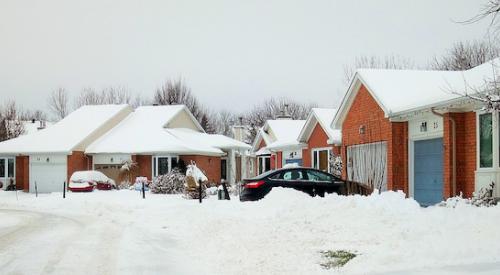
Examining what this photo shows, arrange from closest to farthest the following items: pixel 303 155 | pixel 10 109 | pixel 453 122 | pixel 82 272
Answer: pixel 82 272 < pixel 453 122 < pixel 303 155 < pixel 10 109

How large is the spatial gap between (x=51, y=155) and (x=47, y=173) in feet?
4.01

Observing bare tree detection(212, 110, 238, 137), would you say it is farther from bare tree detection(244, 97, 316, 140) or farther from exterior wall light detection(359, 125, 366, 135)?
exterior wall light detection(359, 125, 366, 135)

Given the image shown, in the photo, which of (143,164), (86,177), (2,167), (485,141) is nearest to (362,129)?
(485,141)

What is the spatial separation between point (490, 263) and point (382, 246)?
6.43 feet

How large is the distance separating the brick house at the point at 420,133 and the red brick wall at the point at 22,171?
22.3 meters

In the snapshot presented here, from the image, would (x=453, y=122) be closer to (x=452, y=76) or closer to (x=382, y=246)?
(x=452, y=76)

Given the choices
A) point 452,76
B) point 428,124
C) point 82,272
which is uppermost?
point 452,76

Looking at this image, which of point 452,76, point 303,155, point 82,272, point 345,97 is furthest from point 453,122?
point 303,155

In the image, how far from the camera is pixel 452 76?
2269 centimetres

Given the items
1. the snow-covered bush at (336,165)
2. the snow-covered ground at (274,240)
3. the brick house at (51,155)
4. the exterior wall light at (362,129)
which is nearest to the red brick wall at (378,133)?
the exterior wall light at (362,129)

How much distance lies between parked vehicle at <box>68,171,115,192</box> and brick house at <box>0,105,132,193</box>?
3035 millimetres

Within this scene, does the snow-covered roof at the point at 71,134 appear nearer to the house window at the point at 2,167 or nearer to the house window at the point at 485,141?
the house window at the point at 2,167

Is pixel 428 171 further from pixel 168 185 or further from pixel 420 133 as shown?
pixel 168 185

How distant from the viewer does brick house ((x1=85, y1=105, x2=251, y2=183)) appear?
37344 mm
